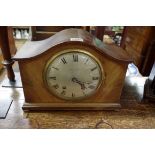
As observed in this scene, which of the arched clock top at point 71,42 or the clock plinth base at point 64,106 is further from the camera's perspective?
the clock plinth base at point 64,106

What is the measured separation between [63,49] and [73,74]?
0.11 meters

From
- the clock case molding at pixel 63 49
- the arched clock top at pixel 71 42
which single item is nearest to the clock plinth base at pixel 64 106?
the clock case molding at pixel 63 49

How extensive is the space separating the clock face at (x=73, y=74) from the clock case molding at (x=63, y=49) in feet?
0.07

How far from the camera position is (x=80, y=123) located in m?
0.76

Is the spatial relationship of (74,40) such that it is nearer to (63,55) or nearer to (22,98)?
(63,55)

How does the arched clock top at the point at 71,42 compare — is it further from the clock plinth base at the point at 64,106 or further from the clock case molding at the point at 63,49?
the clock plinth base at the point at 64,106

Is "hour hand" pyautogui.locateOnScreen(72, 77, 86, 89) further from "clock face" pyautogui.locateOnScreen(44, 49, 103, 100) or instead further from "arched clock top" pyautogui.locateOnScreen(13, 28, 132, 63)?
"arched clock top" pyautogui.locateOnScreen(13, 28, 132, 63)

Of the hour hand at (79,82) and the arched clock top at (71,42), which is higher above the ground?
the arched clock top at (71,42)

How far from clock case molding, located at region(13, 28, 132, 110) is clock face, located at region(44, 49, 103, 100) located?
0.02m

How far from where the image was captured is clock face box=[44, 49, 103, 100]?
69cm

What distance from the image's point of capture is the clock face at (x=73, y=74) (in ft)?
2.26

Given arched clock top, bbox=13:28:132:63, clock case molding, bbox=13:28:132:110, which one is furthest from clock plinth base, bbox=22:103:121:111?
arched clock top, bbox=13:28:132:63
